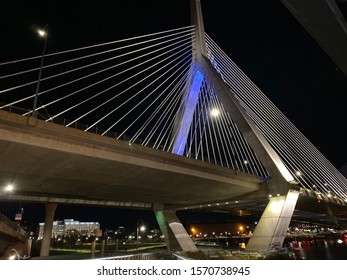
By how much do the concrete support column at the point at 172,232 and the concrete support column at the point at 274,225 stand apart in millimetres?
13876

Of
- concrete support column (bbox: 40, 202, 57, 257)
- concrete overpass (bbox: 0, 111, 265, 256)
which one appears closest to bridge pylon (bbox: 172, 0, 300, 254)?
concrete overpass (bbox: 0, 111, 265, 256)

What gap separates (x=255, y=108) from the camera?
108 ft

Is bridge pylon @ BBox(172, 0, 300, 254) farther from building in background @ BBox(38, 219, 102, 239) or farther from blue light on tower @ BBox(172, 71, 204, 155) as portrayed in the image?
building in background @ BBox(38, 219, 102, 239)

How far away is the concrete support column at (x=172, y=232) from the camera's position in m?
38.9

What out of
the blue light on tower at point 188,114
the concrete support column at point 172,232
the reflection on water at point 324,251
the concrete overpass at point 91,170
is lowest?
the reflection on water at point 324,251

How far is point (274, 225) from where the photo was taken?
2634cm

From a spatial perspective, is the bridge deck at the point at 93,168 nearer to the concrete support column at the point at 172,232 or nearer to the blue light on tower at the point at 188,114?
the blue light on tower at the point at 188,114

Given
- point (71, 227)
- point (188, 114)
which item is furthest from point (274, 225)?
point (71, 227)

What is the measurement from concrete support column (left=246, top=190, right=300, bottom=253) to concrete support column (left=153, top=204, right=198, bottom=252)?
1388cm

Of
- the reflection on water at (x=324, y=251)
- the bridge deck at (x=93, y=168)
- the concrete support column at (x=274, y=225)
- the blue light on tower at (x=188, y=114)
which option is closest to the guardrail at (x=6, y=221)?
the bridge deck at (x=93, y=168)

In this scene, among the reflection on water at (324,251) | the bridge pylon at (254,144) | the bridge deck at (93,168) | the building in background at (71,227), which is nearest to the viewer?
the bridge deck at (93,168)

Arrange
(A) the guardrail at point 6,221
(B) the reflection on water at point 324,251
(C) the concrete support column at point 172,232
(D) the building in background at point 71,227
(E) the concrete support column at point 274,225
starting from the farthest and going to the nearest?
(D) the building in background at point 71,227, (C) the concrete support column at point 172,232, (B) the reflection on water at point 324,251, (A) the guardrail at point 6,221, (E) the concrete support column at point 274,225

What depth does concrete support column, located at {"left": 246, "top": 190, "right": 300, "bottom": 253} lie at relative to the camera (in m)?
25.6

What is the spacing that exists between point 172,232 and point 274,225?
17.9m
